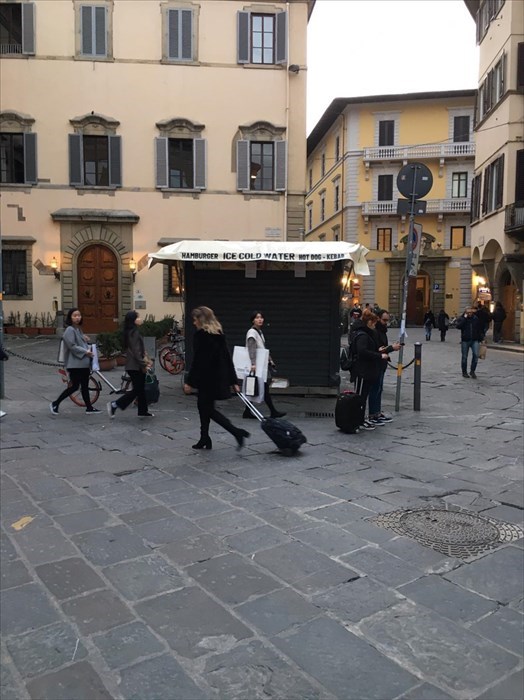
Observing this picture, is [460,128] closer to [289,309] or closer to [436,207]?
[436,207]

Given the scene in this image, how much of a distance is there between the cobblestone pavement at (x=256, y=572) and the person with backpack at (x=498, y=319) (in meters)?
17.8

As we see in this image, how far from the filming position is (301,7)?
23.0 meters

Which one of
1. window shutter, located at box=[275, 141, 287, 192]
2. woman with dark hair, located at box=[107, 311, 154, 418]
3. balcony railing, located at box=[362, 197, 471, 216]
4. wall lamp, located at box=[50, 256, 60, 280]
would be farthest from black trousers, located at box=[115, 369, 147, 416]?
balcony railing, located at box=[362, 197, 471, 216]

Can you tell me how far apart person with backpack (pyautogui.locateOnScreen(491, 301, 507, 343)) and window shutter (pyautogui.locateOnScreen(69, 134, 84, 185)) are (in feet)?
55.4

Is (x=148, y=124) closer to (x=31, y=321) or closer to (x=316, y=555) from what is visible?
(x=31, y=321)

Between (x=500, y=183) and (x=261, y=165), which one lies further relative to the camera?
(x=500, y=183)

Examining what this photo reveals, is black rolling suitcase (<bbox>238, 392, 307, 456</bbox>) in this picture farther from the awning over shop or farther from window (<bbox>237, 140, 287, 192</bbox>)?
window (<bbox>237, 140, 287, 192</bbox>)

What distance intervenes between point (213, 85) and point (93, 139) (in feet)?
16.7

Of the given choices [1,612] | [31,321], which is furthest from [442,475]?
[31,321]

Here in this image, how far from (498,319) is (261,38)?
14462 mm

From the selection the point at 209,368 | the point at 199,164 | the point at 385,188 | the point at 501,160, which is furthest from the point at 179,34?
the point at 385,188

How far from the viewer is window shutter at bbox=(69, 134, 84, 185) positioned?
22672 millimetres

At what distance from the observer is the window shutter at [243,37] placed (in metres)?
22.8

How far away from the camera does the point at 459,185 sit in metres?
42.2
